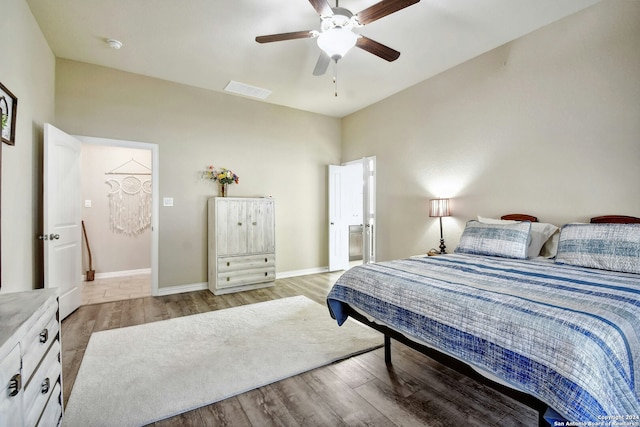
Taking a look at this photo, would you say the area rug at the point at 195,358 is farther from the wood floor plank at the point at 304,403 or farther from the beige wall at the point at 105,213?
the beige wall at the point at 105,213

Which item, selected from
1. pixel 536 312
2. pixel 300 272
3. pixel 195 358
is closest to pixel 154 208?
pixel 195 358

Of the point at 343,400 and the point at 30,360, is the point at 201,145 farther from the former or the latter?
the point at 343,400

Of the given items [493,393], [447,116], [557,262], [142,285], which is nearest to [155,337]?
[142,285]

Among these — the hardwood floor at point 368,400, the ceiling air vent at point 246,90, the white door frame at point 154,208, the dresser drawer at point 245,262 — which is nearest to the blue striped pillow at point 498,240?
the hardwood floor at point 368,400

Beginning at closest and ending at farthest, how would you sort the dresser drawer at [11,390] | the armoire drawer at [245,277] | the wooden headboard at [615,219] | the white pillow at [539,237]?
the dresser drawer at [11,390] < the wooden headboard at [615,219] < the white pillow at [539,237] < the armoire drawer at [245,277]

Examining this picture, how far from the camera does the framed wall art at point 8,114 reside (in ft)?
7.00

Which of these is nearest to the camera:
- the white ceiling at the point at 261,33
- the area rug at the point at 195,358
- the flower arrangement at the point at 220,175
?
the area rug at the point at 195,358

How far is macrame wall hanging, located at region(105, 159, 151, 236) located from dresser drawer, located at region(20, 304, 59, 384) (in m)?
4.47

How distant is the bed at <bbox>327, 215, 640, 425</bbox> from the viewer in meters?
1.07

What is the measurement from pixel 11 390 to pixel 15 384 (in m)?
0.03

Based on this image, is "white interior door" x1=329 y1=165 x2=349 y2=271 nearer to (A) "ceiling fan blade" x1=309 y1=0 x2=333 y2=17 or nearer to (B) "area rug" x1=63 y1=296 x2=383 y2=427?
(B) "area rug" x1=63 y1=296 x2=383 y2=427

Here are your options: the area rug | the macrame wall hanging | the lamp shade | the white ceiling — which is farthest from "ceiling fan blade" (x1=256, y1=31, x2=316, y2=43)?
the macrame wall hanging

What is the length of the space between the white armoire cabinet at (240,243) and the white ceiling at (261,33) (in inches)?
70.1

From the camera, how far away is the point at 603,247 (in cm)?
219
